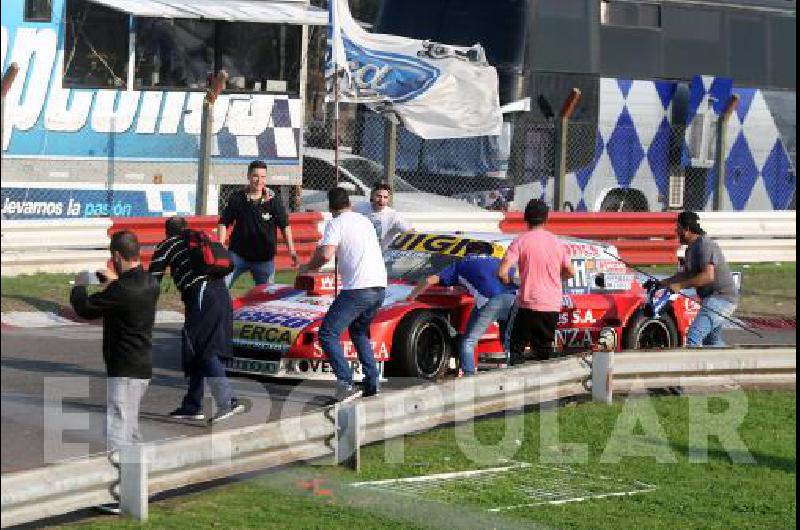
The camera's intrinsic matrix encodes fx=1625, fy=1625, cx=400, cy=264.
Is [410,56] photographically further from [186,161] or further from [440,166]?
[186,161]

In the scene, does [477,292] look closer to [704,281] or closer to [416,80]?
[704,281]

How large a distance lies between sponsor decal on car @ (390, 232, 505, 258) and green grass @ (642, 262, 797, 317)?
6.97 meters

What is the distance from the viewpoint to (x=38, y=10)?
61.4ft

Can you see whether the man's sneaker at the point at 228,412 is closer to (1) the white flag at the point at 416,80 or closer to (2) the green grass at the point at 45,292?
(2) the green grass at the point at 45,292

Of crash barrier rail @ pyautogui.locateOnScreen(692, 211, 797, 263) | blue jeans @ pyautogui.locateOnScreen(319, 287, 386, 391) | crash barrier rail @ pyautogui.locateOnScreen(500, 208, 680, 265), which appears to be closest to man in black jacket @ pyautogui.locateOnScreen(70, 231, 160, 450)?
blue jeans @ pyautogui.locateOnScreen(319, 287, 386, 391)

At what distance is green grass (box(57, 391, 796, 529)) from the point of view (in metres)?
8.28

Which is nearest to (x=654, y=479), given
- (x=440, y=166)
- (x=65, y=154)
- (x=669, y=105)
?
(x=65, y=154)

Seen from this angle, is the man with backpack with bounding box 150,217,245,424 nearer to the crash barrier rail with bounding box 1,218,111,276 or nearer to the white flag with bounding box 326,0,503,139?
the crash barrier rail with bounding box 1,218,111,276

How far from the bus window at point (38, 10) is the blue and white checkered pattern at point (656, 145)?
8.93 meters

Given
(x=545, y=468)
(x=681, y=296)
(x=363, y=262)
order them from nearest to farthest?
(x=545, y=468)
(x=363, y=262)
(x=681, y=296)

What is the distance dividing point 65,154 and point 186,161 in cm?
155

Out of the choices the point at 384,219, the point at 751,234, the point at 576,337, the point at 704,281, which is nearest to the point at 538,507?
the point at 576,337

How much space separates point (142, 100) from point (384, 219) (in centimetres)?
716

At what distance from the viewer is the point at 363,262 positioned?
1126 centimetres
